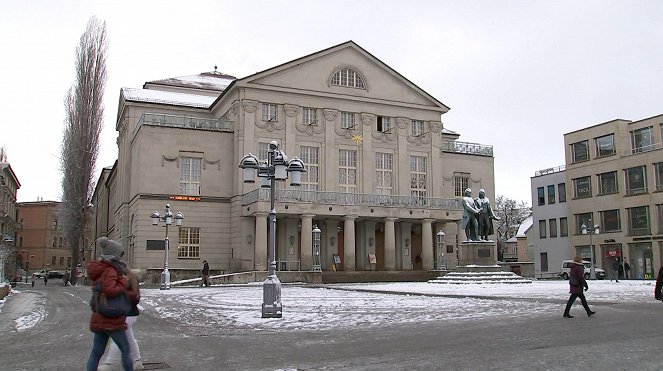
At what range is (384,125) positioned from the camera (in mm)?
55688

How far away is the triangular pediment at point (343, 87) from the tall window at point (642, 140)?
1804 cm

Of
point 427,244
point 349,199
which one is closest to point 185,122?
point 349,199

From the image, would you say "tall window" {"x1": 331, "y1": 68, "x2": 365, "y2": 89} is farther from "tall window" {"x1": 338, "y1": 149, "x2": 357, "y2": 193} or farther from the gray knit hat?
the gray knit hat

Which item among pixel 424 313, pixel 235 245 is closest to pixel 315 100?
pixel 235 245

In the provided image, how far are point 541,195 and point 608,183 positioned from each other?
10000 mm

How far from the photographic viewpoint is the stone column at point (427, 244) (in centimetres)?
A: 5153

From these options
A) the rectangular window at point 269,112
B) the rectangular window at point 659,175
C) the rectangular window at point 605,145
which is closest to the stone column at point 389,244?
the rectangular window at point 269,112

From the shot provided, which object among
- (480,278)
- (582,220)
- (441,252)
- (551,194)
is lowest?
(480,278)

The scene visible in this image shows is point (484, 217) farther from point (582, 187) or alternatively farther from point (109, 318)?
point (582, 187)

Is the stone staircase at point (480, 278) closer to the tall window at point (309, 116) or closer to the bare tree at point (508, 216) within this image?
the tall window at point (309, 116)

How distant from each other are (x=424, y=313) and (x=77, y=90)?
158ft

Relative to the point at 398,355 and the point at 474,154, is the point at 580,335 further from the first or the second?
the point at 474,154

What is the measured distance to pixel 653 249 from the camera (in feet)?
180

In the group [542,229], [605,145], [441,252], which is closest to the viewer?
[441,252]
